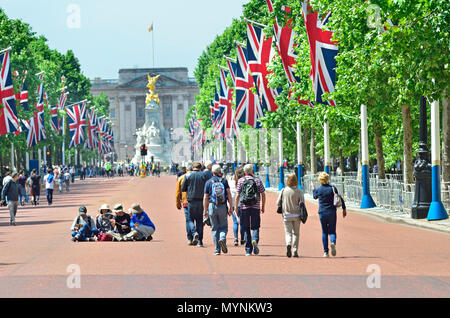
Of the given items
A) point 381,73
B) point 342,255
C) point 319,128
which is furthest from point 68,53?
point 342,255

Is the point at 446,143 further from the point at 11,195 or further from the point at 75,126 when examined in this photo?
the point at 75,126

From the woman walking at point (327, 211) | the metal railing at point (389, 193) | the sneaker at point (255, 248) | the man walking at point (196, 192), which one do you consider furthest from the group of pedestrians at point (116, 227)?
the metal railing at point (389, 193)

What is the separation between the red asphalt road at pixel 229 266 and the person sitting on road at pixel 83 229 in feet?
1.27

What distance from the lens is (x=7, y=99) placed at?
49.9m

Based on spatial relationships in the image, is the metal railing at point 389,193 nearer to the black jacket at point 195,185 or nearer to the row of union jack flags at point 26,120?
the black jacket at point 195,185

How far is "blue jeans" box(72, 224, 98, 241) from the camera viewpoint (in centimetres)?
2283

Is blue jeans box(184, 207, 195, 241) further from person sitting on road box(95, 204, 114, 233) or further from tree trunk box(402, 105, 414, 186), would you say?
tree trunk box(402, 105, 414, 186)

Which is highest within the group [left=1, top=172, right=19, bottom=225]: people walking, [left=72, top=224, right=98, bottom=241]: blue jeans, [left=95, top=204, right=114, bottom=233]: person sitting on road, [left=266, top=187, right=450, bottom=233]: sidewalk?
[left=1, top=172, right=19, bottom=225]: people walking

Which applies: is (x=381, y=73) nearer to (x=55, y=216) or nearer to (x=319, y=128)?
(x=55, y=216)

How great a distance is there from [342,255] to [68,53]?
10693 cm

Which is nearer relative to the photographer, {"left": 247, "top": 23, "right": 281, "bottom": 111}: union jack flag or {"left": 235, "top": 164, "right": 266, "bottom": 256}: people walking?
{"left": 235, "top": 164, "right": 266, "bottom": 256}: people walking

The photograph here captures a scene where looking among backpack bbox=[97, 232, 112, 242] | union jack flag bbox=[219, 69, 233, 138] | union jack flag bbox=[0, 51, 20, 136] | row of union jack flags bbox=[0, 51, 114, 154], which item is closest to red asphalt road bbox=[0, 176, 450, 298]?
backpack bbox=[97, 232, 112, 242]

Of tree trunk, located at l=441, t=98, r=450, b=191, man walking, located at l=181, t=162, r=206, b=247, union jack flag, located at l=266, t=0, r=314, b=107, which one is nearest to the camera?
man walking, located at l=181, t=162, r=206, b=247

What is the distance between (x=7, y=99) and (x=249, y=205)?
3346 centimetres
